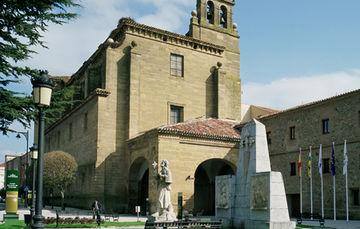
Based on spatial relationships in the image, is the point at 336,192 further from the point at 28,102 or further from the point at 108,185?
the point at 28,102

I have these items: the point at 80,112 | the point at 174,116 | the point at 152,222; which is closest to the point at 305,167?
the point at 174,116

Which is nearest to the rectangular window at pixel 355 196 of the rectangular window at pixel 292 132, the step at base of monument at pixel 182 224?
the rectangular window at pixel 292 132

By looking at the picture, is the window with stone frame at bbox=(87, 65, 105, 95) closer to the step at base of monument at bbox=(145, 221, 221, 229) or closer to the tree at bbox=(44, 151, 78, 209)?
the tree at bbox=(44, 151, 78, 209)

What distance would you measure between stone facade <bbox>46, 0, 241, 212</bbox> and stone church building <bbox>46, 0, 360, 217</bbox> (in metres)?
0.08

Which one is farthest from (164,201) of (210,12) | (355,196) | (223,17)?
(223,17)

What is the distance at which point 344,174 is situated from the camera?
2811 cm

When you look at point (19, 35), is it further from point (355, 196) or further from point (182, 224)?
point (355, 196)

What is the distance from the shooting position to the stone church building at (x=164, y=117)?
30.6 m

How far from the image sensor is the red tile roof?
2983 centimetres

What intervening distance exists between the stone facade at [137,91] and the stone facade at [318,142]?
6676 mm

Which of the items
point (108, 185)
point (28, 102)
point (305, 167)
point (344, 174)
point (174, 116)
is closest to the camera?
point (28, 102)

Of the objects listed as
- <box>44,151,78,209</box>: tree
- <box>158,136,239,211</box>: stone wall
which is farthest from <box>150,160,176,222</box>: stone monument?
<box>44,151,78,209</box>: tree

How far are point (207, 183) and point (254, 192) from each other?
17.1 meters

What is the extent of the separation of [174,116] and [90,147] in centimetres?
724
